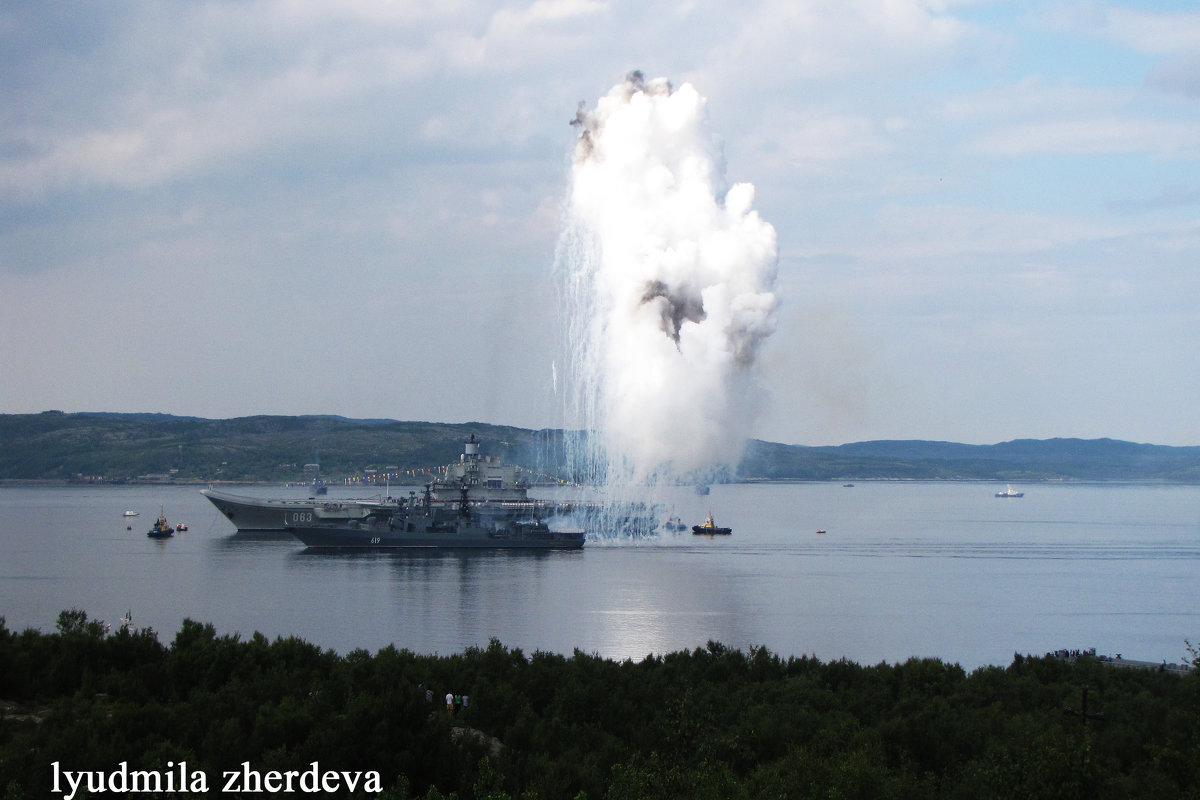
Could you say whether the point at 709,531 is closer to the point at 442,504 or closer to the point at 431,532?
the point at 442,504

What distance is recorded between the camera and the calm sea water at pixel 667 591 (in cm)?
4609

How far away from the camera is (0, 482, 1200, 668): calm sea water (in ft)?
151

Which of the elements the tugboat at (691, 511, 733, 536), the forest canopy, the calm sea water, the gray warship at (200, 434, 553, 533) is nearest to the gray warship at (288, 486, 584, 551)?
the gray warship at (200, 434, 553, 533)

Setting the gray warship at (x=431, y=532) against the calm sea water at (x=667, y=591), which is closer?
the calm sea water at (x=667, y=591)

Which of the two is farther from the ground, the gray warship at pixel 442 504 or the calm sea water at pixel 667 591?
the gray warship at pixel 442 504

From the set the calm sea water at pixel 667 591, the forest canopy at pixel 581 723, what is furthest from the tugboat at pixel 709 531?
the forest canopy at pixel 581 723

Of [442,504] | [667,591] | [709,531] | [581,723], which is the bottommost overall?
[667,591]

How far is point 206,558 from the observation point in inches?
3081

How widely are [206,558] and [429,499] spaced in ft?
58.1

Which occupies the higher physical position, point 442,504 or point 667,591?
point 442,504

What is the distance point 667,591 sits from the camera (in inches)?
2414

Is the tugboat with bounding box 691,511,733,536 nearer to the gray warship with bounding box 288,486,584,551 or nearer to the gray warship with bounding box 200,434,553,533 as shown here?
the gray warship with bounding box 200,434,553,533

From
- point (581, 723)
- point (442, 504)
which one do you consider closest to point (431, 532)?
point (442, 504)

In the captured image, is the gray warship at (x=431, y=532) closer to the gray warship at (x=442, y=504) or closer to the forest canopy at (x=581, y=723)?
the gray warship at (x=442, y=504)
